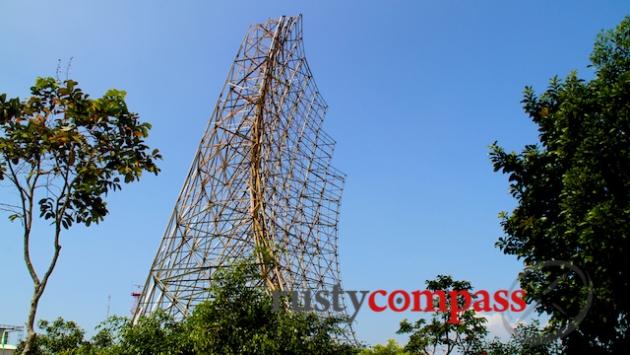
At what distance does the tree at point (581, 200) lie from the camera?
1078 centimetres

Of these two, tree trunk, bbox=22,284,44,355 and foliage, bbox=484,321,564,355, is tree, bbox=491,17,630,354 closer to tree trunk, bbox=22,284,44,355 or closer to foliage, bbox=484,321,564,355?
foliage, bbox=484,321,564,355

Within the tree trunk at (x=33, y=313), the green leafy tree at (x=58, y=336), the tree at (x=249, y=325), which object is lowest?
the tree trunk at (x=33, y=313)

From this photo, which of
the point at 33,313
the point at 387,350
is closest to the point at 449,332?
the point at 387,350

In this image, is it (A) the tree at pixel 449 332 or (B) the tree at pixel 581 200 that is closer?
(B) the tree at pixel 581 200

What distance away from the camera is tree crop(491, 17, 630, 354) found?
1078cm

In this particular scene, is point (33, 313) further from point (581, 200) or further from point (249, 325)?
point (581, 200)

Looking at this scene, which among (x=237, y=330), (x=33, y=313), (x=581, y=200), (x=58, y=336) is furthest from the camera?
Answer: (x=58, y=336)

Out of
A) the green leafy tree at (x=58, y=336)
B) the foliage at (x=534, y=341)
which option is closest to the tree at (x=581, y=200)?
the foliage at (x=534, y=341)

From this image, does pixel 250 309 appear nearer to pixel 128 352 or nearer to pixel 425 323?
pixel 128 352

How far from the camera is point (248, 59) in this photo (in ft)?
89.2

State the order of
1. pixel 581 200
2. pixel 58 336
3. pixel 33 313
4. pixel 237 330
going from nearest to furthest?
pixel 33 313 → pixel 581 200 → pixel 237 330 → pixel 58 336

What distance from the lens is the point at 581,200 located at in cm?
1120

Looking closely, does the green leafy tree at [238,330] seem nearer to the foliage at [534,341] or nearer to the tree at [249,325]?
the tree at [249,325]

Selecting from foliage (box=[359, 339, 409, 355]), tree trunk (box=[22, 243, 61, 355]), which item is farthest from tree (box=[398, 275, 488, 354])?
tree trunk (box=[22, 243, 61, 355])
